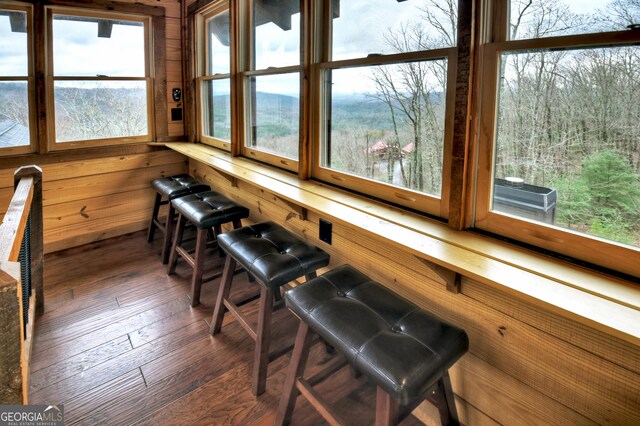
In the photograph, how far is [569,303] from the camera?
0.98 metres

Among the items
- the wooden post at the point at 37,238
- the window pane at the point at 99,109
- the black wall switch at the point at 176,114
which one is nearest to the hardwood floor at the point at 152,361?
the wooden post at the point at 37,238

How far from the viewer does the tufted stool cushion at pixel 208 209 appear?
2355 millimetres

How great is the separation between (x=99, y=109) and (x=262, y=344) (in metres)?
2.61

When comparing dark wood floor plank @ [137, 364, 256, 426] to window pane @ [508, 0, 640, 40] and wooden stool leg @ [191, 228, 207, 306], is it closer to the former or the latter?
wooden stool leg @ [191, 228, 207, 306]

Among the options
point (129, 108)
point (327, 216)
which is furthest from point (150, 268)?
point (327, 216)

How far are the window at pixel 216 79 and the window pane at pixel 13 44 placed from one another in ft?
4.10

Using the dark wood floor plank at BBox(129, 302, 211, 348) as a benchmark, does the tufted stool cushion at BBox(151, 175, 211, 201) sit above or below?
above

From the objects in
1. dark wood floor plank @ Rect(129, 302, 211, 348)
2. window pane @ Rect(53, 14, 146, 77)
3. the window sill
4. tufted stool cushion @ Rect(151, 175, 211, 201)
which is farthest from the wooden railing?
window pane @ Rect(53, 14, 146, 77)

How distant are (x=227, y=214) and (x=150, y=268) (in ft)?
3.02

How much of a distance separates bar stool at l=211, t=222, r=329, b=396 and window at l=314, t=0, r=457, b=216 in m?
0.41

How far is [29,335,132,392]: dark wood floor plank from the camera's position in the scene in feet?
5.86

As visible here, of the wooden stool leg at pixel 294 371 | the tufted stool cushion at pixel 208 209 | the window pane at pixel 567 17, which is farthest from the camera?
the tufted stool cushion at pixel 208 209

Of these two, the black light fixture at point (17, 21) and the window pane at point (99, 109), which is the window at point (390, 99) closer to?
the window pane at point (99, 109)

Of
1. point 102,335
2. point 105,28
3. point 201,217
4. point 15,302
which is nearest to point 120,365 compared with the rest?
point 102,335
